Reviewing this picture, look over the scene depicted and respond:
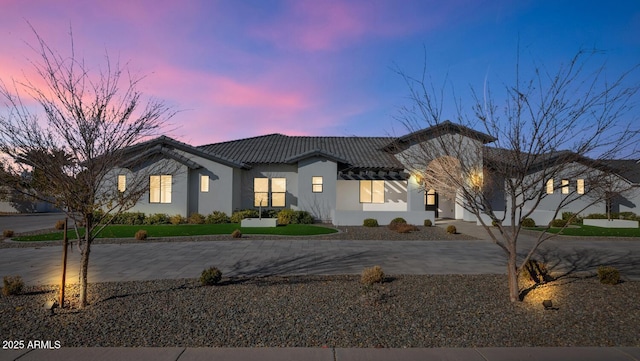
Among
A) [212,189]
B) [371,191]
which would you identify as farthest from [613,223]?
[212,189]

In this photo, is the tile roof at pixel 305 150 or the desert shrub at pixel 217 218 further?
the tile roof at pixel 305 150

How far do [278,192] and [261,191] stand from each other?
111cm

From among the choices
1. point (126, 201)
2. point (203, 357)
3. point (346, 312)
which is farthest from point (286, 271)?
point (203, 357)

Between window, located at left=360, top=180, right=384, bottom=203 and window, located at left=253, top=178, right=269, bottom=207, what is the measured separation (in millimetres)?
6387

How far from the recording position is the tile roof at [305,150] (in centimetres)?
2252

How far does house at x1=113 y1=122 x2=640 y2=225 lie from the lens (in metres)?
20.3

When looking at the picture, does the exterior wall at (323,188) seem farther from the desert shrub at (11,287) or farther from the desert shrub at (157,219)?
the desert shrub at (11,287)

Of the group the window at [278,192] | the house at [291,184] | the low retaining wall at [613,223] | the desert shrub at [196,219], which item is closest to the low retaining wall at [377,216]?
the house at [291,184]

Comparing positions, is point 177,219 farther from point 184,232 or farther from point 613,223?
point 613,223

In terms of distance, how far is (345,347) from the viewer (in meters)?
→ 4.43

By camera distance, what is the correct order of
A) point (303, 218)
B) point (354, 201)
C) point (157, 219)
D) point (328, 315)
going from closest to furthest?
1. point (328, 315)
2. point (157, 219)
3. point (303, 218)
4. point (354, 201)

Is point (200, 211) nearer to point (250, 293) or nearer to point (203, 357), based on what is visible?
point (250, 293)

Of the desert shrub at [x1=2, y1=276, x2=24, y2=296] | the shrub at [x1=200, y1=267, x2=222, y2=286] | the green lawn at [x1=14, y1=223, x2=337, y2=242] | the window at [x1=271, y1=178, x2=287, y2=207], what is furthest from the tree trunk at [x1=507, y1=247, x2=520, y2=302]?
the window at [x1=271, y1=178, x2=287, y2=207]

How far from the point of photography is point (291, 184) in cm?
2245
